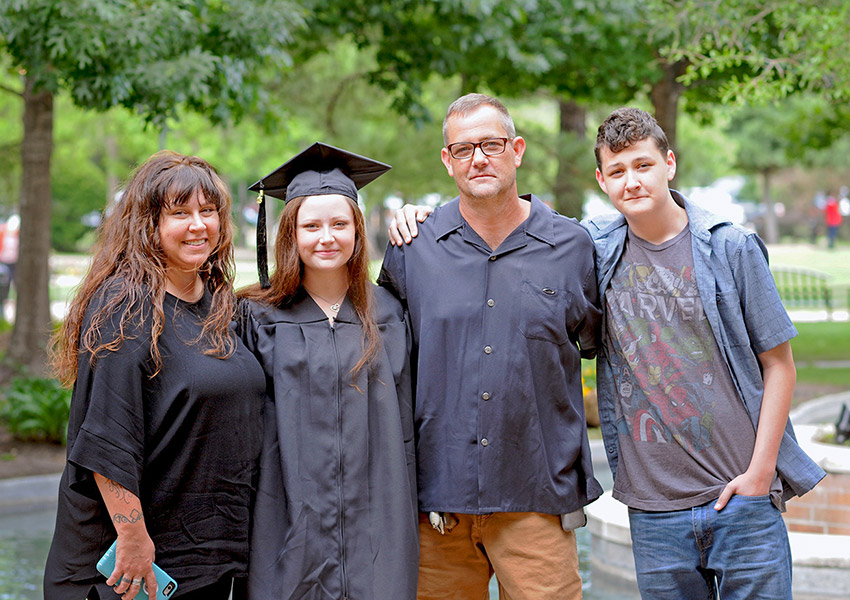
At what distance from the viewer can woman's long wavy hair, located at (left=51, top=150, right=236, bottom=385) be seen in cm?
293

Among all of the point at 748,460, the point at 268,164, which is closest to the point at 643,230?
the point at 748,460

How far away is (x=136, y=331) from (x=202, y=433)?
38cm

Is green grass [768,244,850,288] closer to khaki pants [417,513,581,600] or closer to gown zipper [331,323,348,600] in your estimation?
khaki pants [417,513,581,600]

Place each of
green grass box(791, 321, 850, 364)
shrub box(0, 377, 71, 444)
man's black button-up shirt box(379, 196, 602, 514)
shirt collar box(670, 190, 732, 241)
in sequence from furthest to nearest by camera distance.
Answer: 1. green grass box(791, 321, 850, 364)
2. shrub box(0, 377, 71, 444)
3. man's black button-up shirt box(379, 196, 602, 514)
4. shirt collar box(670, 190, 732, 241)

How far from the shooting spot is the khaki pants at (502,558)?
11.0 feet

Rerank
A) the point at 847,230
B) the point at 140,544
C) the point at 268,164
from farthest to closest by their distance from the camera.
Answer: the point at 847,230 < the point at 268,164 < the point at 140,544

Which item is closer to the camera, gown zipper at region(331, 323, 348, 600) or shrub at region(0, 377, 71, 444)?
gown zipper at region(331, 323, 348, 600)

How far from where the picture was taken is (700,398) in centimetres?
317

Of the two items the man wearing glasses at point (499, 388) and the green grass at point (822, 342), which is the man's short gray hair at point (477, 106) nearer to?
the man wearing glasses at point (499, 388)

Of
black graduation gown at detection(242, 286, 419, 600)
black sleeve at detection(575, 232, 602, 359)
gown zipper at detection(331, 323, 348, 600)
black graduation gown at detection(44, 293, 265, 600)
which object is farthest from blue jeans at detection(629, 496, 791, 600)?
black graduation gown at detection(44, 293, 265, 600)

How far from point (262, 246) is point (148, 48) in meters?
4.22

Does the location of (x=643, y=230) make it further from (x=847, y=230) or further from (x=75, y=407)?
(x=847, y=230)

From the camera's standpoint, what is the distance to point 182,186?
10.2 ft

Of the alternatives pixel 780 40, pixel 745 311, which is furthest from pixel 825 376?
pixel 745 311
